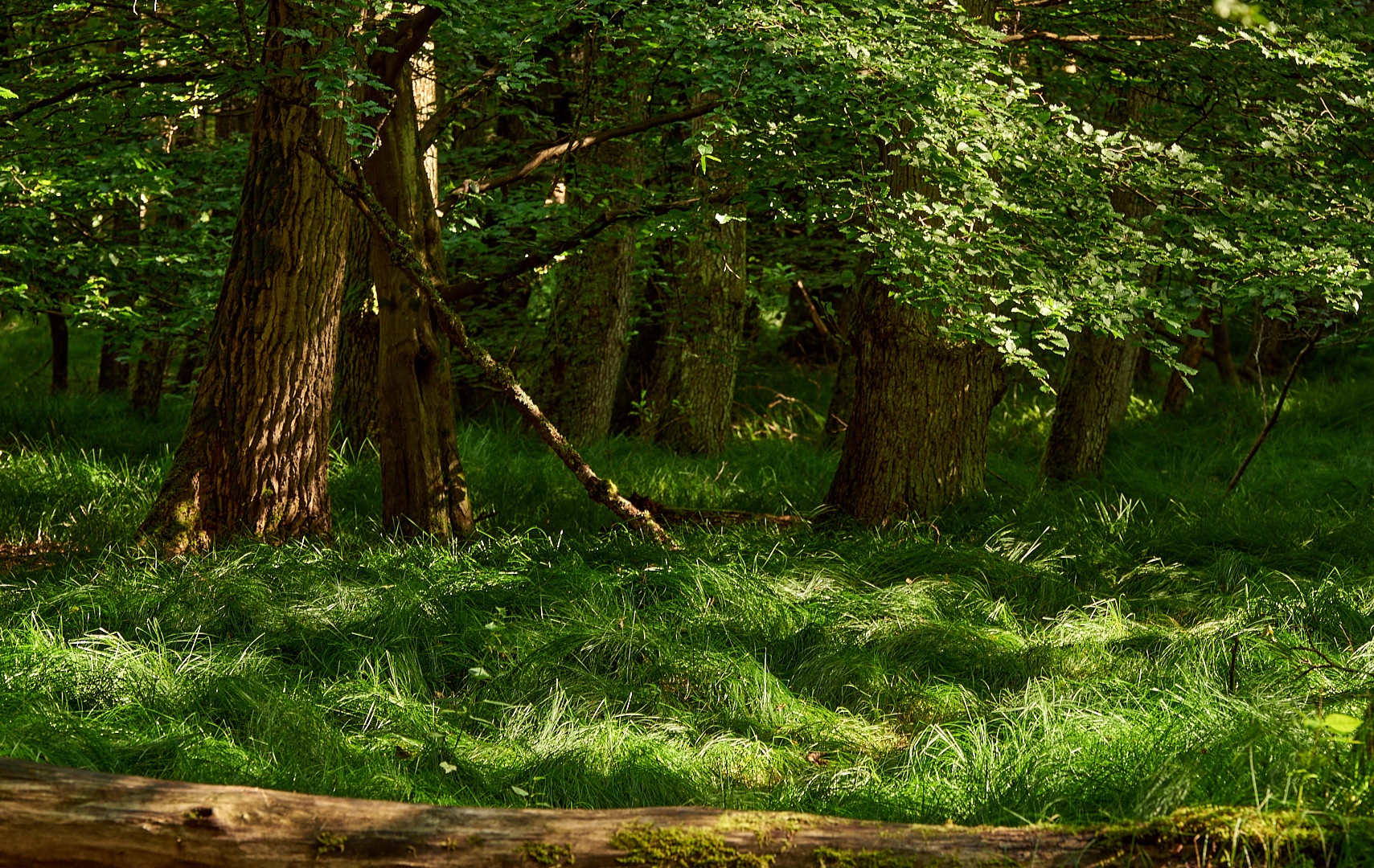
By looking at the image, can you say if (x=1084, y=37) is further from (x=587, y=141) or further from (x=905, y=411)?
(x=587, y=141)

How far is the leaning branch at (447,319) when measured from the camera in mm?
5668

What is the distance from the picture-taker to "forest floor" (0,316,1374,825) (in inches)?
139

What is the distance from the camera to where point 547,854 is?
2.36 metres

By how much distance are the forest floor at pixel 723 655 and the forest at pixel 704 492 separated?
1.1 inches

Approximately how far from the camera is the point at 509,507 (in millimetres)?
7109

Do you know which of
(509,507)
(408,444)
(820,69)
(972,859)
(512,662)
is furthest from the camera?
(509,507)

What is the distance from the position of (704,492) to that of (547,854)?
Result: 527 centimetres

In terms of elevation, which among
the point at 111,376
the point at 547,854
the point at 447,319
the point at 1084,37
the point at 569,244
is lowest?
the point at 547,854

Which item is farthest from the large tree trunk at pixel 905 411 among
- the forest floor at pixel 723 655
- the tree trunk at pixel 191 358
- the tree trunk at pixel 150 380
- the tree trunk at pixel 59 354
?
the tree trunk at pixel 59 354

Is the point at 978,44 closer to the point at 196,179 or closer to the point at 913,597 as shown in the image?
the point at 913,597

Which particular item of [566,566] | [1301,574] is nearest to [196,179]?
[566,566]

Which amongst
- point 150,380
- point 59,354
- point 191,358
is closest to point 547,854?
point 150,380

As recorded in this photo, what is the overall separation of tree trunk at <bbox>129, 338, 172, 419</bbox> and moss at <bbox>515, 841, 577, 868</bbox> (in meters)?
8.90

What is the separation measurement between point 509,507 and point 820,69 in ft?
11.4
